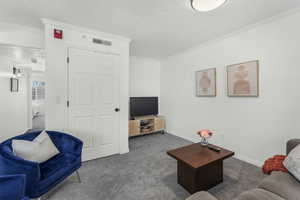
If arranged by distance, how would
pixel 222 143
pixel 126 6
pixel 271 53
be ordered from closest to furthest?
1. pixel 126 6
2. pixel 271 53
3. pixel 222 143

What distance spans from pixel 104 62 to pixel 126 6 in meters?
1.17

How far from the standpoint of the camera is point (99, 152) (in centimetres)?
278

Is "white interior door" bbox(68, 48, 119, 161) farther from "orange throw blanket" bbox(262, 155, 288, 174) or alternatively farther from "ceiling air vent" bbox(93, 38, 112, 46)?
"orange throw blanket" bbox(262, 155, 288, 174)

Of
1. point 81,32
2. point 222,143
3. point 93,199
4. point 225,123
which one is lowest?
point 93,199

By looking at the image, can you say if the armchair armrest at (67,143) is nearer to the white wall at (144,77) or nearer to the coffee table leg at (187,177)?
the coffee table leg at (187,177)

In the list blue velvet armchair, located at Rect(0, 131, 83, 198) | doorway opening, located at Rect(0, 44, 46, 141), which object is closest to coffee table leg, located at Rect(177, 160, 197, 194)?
blue velvet armchair, located at Rect(0, 131, 83, 198)

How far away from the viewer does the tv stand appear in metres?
3.92

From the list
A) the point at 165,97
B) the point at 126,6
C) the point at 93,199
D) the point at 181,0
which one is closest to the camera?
the point at 93,199

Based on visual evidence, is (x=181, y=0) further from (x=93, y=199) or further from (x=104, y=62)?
(x=93, y=199)

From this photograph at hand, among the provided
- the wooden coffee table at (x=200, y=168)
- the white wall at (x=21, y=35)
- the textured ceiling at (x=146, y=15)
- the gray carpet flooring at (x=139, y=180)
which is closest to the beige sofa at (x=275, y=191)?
the wooden coffee table at (x=200, y=168)

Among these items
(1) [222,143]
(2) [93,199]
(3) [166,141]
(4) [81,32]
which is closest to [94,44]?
(4) [81,32]

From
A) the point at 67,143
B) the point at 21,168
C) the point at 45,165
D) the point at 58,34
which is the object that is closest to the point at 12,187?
the point at 21,168

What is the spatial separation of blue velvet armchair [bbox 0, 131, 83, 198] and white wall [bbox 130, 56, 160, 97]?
2.63 metres

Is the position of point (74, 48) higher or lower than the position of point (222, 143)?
higher
